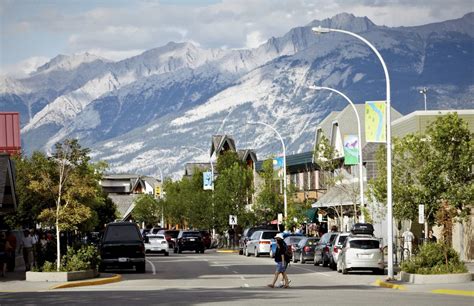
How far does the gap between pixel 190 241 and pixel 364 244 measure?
42.0 metres

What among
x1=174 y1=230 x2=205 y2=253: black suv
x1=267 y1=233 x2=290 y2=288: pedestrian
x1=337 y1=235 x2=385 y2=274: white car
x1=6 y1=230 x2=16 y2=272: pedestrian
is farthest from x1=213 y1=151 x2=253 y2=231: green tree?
x1=267 y1=233 x2=290 y2=288: pedestrian

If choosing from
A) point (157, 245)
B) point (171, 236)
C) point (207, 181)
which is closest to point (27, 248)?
point (157, 245)

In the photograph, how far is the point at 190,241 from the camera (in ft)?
291

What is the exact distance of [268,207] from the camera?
101 metres

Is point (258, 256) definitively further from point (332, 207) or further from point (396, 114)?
point (396, 114)

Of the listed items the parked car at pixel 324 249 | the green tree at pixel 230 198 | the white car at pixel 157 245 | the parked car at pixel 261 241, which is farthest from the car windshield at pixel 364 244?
the green tree at pixel 230 198

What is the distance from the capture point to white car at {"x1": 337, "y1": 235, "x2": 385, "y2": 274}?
47656 mm

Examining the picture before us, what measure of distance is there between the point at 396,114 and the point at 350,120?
7.50m

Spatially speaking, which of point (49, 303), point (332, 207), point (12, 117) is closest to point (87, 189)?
point (49, 303)

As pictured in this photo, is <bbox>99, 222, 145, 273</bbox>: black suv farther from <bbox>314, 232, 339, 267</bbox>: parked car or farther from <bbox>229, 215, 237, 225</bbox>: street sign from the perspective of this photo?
<bbox>229, 215, 237, 225</bbox>: street sign

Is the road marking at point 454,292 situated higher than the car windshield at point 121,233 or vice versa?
the car windshield at point 121,233

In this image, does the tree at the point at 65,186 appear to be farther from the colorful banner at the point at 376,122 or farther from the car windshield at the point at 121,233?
the colorful banner at the point at 376,122

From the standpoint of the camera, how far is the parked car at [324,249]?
55.5 metres

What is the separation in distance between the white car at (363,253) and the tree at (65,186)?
1084 centimetres
